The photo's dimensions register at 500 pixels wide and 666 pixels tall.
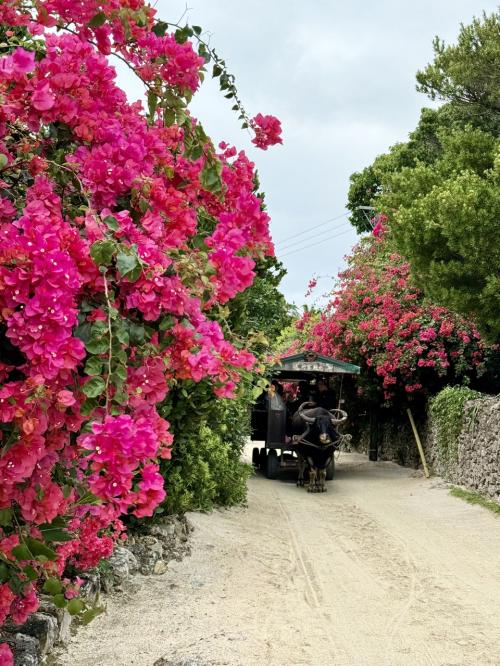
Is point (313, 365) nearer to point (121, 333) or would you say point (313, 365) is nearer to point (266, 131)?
point (266, 131)

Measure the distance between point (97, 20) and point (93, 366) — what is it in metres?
1.42

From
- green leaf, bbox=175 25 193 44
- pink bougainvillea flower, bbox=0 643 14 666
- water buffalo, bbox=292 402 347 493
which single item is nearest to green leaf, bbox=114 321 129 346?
green leaf, bbox=175 25 193 44

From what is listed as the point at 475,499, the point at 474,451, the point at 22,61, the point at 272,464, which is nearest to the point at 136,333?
the point at 22,61

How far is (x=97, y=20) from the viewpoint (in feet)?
9.10

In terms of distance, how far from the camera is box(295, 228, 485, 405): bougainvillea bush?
54.3 ft

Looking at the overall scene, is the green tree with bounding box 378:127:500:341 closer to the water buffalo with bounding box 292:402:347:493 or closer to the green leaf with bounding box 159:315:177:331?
the water buffalo with bounding box 292:402:347:493

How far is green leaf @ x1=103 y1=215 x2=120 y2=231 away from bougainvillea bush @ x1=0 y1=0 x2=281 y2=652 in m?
0.01

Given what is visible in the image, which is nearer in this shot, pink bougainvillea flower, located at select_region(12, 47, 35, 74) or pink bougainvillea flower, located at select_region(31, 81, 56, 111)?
pink bougainvillea flower, located at select_region(12, 47, 35, 74)

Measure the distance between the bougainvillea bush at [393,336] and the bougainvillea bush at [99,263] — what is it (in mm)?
12725

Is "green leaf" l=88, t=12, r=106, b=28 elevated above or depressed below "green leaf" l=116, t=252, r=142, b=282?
above

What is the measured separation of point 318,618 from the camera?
5.89 metres

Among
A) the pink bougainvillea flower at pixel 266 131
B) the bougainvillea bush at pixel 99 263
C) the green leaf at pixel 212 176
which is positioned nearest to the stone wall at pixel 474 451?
the pink bougainvillea flower at pixel 266 131

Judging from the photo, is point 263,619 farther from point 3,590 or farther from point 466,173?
point 466,173

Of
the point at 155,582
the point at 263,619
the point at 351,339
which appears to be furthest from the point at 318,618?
the point at 351,339
